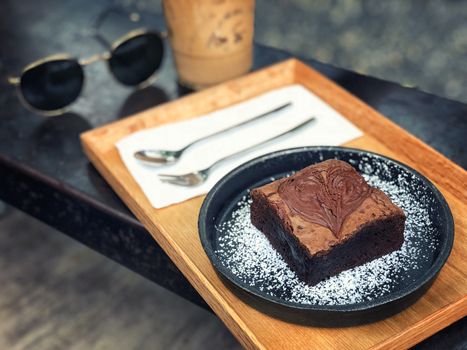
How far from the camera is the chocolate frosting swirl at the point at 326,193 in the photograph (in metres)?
0.71

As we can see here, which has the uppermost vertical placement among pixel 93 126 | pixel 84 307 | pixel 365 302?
pixel 365 302

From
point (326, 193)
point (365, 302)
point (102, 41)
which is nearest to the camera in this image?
point (365, 302)

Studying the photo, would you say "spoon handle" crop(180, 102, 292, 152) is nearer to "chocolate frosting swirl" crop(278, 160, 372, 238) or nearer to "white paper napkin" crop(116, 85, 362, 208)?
"white paper napkin" crop(116, 85, 362, 208)

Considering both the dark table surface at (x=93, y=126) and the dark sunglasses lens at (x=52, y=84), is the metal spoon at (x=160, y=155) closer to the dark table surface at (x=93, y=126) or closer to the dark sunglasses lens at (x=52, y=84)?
the dark table surface at (x=93, y=126)

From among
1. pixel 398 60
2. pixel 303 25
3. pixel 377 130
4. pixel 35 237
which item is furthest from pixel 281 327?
pixel 303 25

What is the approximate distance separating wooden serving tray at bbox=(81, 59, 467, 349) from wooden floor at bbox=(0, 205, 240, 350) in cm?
31

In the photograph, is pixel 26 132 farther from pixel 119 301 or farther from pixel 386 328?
pixel 386 328

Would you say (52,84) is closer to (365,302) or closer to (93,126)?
(93,126)

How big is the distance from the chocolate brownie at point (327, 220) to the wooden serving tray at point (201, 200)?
0.07 metres

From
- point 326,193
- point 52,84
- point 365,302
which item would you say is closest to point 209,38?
point 52,84

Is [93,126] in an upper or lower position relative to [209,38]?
lower

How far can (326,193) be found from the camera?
0.73 meters

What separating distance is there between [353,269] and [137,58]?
631 mm

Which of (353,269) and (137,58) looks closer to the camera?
(353,269)
